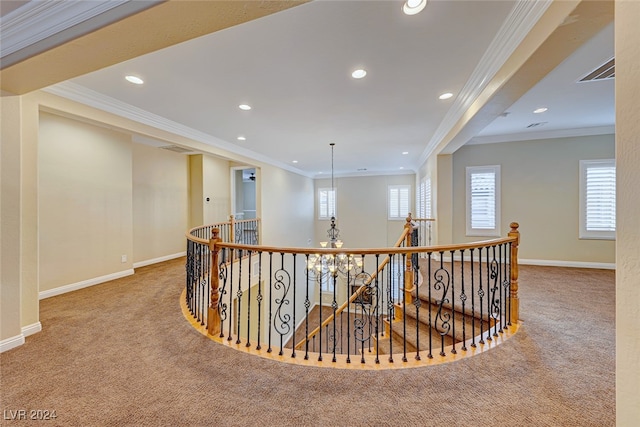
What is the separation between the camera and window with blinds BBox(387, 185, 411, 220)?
9.34 metres

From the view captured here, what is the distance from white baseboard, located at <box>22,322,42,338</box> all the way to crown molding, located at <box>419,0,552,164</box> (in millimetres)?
5209

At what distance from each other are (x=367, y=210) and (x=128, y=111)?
25.9 feet

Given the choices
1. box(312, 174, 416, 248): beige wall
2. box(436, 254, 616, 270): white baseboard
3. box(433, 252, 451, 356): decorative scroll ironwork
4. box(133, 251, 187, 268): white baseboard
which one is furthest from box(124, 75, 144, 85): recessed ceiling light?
box(312, 174, 416, 248): beige wall

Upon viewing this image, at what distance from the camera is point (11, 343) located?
2322mm

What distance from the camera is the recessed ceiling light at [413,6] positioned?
1.73 metres

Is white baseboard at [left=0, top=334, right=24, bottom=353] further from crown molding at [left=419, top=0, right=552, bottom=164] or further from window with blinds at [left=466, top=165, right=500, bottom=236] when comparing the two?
window with blinds at [left=466, top=165, right=500, bottom=236]

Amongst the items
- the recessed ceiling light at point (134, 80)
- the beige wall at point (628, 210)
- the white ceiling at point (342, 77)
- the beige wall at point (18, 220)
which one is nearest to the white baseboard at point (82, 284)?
the beige wall at point (18, 220)

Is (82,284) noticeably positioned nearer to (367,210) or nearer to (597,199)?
(367,210)

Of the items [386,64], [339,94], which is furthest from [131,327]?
[386,64]

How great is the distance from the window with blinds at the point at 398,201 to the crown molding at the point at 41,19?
903cm

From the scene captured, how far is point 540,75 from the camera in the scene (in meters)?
2.10

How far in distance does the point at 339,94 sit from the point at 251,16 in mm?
1890

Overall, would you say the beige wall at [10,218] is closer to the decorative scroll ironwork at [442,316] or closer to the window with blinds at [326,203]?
the decorative scroll ironwork at [442,316]

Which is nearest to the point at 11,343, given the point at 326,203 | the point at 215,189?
the point at 215,189
